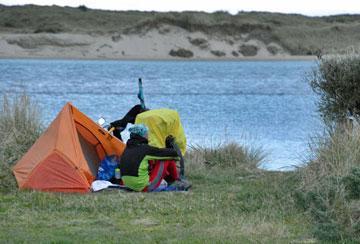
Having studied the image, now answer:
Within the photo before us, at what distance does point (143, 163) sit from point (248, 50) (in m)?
52.7

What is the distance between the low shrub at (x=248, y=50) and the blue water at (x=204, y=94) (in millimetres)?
910

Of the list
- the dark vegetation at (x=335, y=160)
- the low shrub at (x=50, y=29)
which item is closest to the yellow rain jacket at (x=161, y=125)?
the dark vegetation at (x=335, y=160)

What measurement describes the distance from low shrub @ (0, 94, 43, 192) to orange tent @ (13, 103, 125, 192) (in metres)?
1.00

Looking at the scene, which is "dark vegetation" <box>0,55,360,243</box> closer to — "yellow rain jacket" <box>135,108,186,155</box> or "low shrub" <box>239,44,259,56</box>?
"yellow rain jacket" <box>135,108,186,155</box>

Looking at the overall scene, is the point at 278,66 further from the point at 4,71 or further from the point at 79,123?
the point at 79,123

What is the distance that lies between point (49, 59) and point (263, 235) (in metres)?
55.9

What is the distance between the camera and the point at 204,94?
36.2 meters

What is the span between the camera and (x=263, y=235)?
359 inches

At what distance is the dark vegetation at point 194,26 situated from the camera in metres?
63.0

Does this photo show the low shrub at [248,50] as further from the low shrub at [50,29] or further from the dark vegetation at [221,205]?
the dark vegetation at [221,205]

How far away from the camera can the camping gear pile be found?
1215cm

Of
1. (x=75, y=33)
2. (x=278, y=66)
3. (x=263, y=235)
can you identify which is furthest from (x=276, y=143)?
(x=75, y=33)

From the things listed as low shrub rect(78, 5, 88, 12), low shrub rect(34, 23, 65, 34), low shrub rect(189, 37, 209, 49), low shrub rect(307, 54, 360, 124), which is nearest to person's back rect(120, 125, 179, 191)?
low shrub rect(307, 54, 360, 124)

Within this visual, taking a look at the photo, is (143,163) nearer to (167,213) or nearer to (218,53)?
(167,213)
